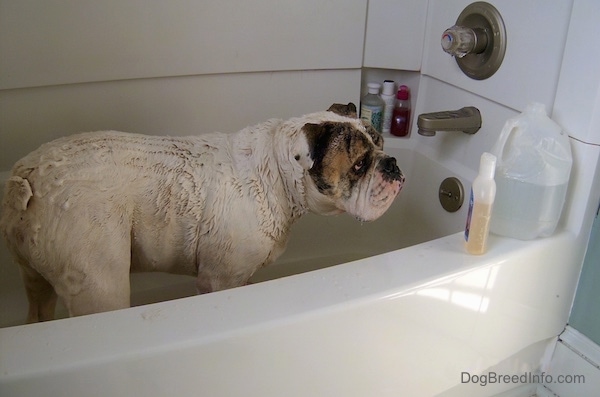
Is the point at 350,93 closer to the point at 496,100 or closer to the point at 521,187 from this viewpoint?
the point at 496,100

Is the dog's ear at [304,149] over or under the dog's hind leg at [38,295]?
over

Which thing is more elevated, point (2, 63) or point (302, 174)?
point (2, 63)

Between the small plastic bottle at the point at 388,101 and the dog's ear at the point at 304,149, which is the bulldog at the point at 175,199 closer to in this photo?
the dog's ear at the point at 304,149

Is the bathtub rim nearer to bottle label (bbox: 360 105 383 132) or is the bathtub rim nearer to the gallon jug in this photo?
the gallon jug

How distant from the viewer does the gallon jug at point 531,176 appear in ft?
3.67

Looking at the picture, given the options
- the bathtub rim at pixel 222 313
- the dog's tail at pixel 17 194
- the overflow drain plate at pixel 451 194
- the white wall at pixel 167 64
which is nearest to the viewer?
the bathtub rim at pixel 222 313

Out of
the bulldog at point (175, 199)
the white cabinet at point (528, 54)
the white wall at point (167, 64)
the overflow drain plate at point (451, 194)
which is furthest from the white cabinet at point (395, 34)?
the bulldog at point (175, 199)

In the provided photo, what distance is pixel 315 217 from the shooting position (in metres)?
1.69

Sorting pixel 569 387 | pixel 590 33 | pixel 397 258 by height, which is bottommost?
pixel 569 387

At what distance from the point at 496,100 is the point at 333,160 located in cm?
53

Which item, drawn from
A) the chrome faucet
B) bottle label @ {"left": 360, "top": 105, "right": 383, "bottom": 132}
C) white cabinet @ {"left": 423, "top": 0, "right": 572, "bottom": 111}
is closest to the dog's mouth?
the chrome faucet

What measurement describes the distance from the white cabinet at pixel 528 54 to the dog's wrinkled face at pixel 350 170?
0.40 metres

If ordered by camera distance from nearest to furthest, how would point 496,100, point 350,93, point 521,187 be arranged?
point 521,187 → point 496,100 → point 350,93

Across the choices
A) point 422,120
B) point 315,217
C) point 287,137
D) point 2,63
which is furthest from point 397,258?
point 2,63
